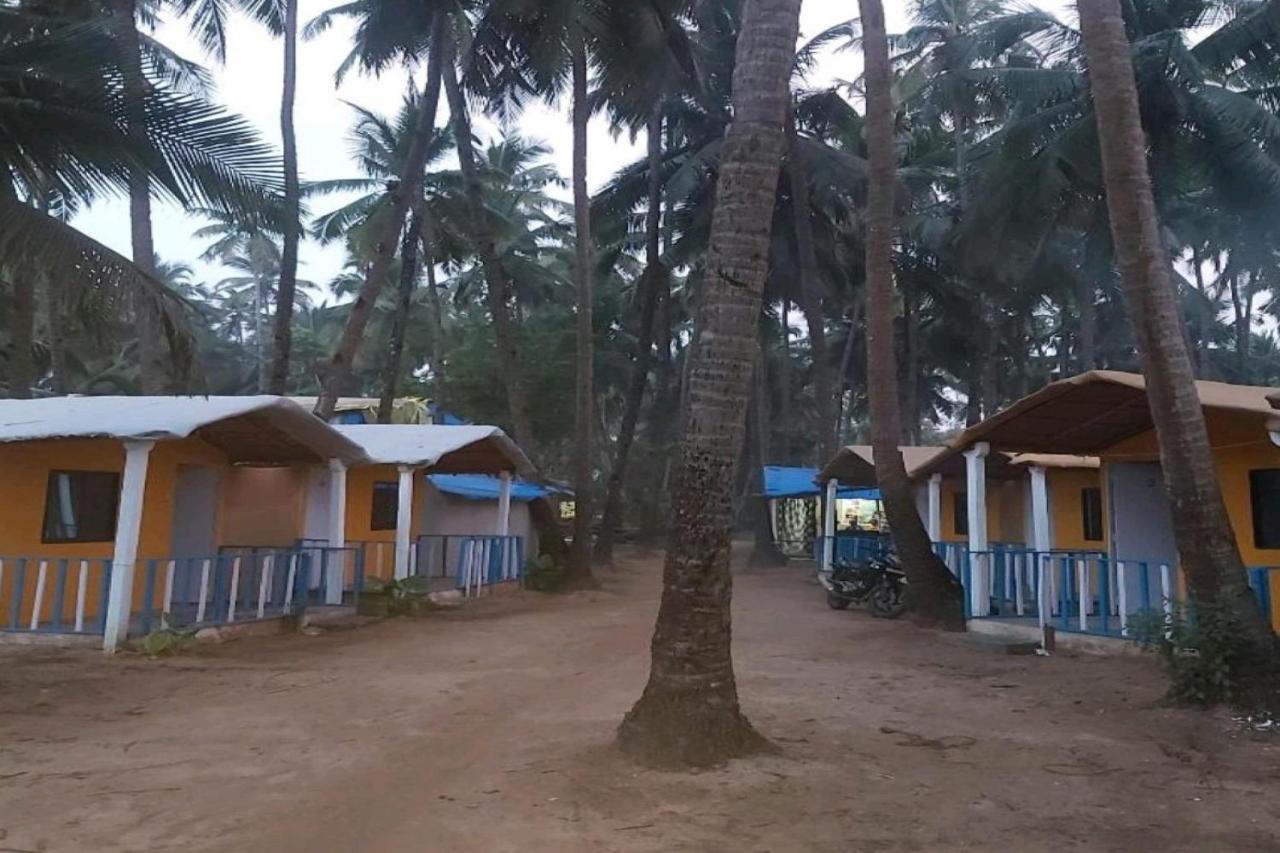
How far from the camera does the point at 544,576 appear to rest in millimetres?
20844

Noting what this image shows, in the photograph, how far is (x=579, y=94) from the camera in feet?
68.9

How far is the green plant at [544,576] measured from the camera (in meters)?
20.6

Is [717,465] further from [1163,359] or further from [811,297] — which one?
[811,297]

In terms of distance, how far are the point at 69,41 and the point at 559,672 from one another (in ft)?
23.4

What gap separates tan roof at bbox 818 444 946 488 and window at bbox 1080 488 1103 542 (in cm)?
263

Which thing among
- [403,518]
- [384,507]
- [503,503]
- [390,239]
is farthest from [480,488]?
[403,518]

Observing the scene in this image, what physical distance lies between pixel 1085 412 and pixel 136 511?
1050 centimetres

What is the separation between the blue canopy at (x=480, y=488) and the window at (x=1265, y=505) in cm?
1479

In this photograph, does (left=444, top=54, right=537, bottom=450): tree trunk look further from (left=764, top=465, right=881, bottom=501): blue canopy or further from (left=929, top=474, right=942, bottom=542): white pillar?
(left=764, top=465, right=881, bottom=501): blue canopy

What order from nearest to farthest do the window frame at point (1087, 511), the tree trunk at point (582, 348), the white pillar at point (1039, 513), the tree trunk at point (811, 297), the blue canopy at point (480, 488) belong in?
the white pillar at point (1039, 513), the window frame at point (1087, 511), the tree trunk at point (582, 348), the blue canopy at point (480, 488), the tree trunk at point (811, 297)

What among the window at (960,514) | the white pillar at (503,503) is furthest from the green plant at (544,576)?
the window at (960,514)

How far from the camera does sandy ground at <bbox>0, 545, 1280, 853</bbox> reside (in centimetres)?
504

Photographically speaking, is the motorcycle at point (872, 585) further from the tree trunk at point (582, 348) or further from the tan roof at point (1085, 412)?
the tree trunk at point (582, 348)

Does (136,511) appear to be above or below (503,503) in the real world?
below
